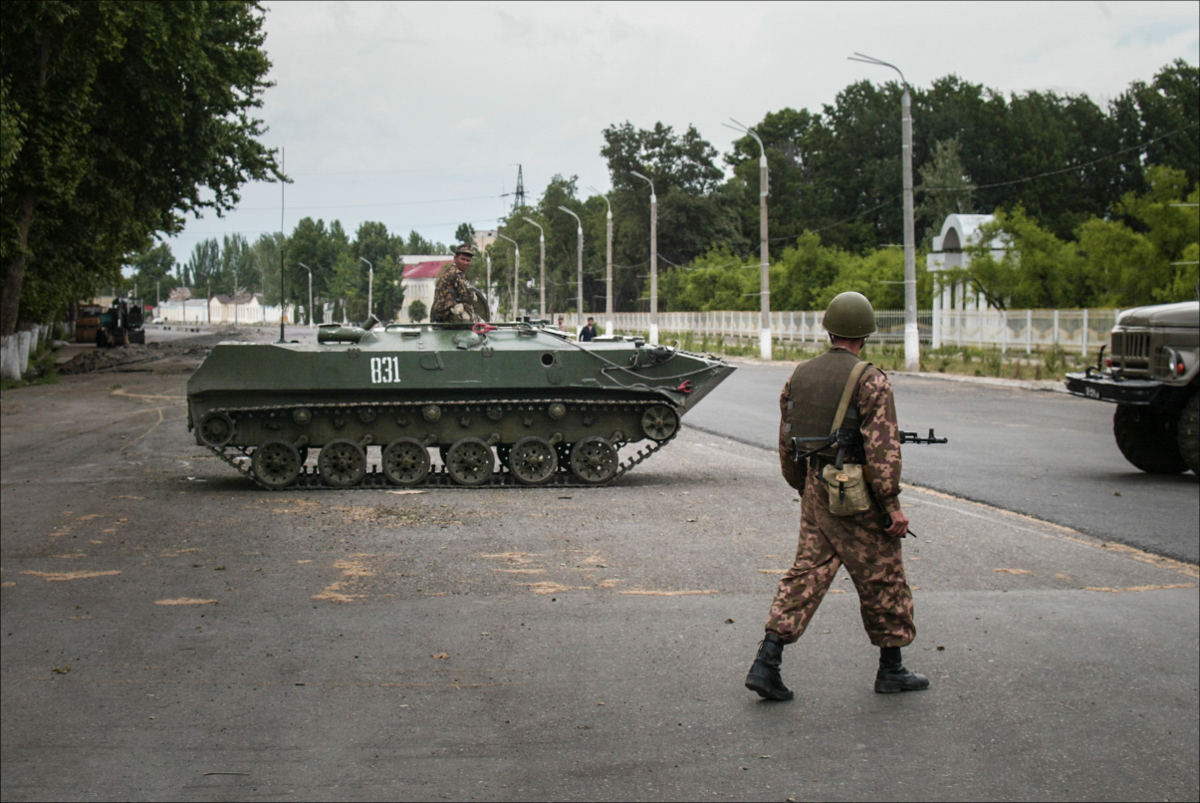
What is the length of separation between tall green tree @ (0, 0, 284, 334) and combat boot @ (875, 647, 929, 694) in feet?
80.7

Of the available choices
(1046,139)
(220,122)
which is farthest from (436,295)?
(1046,139)

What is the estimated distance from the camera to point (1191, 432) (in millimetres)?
15938

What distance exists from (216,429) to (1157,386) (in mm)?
11225

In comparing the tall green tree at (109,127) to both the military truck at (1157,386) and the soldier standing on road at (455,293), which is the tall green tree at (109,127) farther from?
the military truck at (1157,386)

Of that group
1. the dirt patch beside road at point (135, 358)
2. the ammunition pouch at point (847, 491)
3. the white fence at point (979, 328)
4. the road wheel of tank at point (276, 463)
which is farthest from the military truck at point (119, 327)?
the ammunition pouch at point (847, 491)

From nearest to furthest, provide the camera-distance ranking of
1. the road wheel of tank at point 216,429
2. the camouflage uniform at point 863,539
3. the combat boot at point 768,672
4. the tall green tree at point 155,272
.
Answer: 1. the camouflage uniform at point 863,539
2. the combat boot at point 768,672
3. the road wheel of tank at point 216,429
4. the tall green tree at point 155,272

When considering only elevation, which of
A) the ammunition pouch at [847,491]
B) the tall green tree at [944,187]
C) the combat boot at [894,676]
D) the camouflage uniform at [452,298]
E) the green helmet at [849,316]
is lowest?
the combat boot at [894,676]

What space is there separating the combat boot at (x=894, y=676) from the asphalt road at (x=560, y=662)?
51cm

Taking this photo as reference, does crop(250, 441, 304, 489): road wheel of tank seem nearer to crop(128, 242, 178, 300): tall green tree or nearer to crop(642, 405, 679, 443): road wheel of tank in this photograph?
crop(642, 405, 679, 443): road wheel of tank

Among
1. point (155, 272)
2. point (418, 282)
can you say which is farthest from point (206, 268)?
point (418, 282)

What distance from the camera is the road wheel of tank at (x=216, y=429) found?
16.9 metres

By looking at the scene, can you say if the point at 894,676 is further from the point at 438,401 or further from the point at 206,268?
the point at 206,268

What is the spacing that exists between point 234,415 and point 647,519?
5.82m

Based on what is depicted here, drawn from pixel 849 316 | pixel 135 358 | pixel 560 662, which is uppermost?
pixel 849 316
